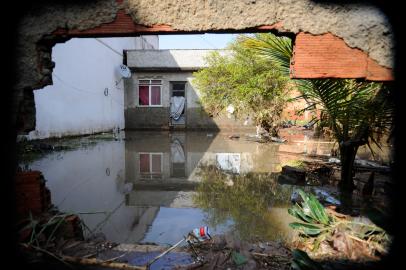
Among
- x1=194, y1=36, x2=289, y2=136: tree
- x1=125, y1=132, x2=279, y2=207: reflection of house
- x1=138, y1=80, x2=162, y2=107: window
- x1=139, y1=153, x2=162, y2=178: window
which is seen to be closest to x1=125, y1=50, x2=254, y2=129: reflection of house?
x1=138, y1=80, x2=162, y2=107: window

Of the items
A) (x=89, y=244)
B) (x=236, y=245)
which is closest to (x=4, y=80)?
(x=89, y=244)

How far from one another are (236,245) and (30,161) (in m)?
5.19

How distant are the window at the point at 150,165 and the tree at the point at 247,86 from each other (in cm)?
438

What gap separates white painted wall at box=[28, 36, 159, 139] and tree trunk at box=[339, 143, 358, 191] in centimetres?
795

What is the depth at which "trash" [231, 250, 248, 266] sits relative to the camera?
2.21 m

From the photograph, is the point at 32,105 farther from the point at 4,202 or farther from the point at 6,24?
the point at 4,202

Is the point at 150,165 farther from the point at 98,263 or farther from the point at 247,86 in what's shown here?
the point at 247,86

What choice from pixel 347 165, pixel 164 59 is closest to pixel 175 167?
pixel 347 165

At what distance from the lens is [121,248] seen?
8.25 ft

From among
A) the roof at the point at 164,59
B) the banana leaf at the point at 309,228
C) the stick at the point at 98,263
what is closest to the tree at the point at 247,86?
the roof at the point at 164,59

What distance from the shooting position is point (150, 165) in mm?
6582

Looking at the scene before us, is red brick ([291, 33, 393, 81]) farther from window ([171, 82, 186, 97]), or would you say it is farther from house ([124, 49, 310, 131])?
window ([171, 82, 186, 97])

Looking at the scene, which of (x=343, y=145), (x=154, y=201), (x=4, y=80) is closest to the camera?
(x=4, y=80)

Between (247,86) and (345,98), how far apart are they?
6255 millimetres
